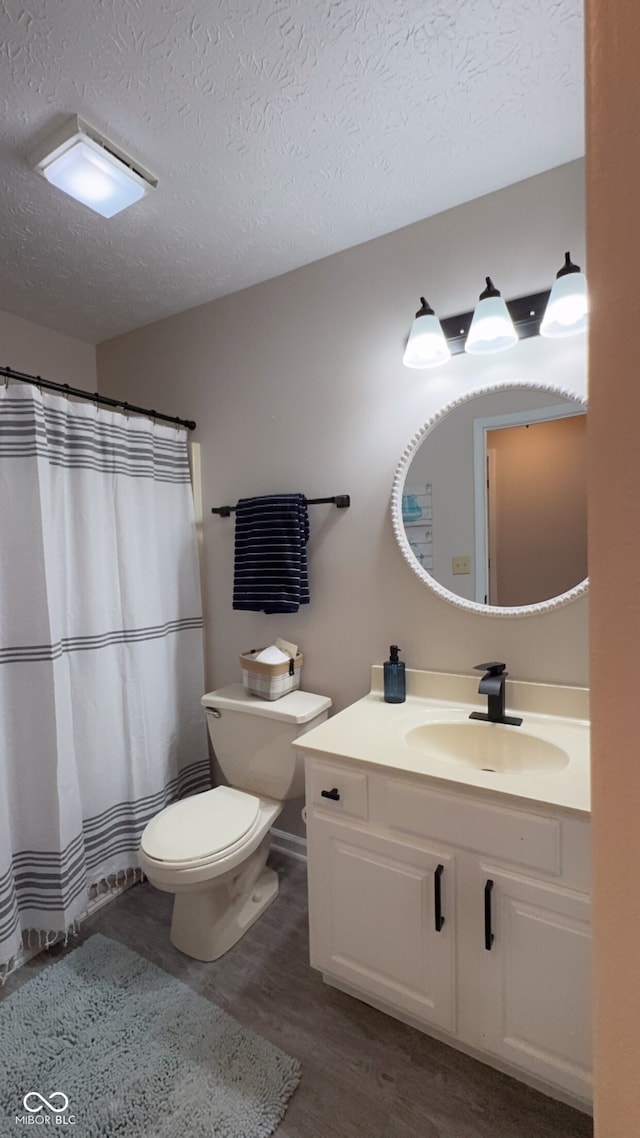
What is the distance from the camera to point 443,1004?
1.16 metres

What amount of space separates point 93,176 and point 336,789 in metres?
1.85

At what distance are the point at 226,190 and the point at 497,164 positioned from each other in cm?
81

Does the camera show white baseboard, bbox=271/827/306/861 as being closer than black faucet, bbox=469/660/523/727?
No

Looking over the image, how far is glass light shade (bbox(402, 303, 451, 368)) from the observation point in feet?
4.90

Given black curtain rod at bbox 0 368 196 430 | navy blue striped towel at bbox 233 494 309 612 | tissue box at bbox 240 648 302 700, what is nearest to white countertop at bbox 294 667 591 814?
tissue box at bbox 240 648 302 700

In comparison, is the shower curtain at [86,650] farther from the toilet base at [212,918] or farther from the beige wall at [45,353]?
the beige wall at [45,353]

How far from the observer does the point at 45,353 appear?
228cm

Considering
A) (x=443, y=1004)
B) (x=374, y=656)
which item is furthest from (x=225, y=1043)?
(x=374, y=656)

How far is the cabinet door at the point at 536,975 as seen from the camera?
→ 1.00 m

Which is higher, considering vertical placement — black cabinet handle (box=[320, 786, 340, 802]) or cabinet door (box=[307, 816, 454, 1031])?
black cabinet handle (box=[320, 786, 340, 802])

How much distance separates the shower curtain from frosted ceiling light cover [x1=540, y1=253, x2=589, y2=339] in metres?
1.52

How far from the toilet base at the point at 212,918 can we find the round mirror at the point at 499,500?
123 centimetres

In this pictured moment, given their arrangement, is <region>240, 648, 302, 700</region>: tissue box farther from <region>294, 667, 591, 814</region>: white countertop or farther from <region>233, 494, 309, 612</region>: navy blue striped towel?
<region>294, 667, 591, 814</region>: white countertop

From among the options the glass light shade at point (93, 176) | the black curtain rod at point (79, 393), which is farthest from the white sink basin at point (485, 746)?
the glass light shade at point (93, 176)
